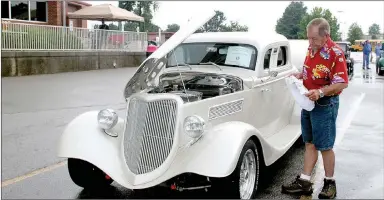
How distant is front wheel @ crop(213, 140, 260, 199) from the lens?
386 cm

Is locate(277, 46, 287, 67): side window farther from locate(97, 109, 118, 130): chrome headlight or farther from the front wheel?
locate(97, 109, 118, 130): chrome headlight

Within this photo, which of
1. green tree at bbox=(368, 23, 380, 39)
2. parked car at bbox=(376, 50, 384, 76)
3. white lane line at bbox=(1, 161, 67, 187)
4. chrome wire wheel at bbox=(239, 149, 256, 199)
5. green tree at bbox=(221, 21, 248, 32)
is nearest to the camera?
chrome wire wheel at bbox=(239, 149, 256, 199)

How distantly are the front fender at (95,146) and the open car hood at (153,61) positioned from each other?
0.49 m

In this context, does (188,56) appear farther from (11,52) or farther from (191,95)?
(11,52)

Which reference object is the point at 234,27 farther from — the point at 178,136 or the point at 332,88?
the point at 178,136

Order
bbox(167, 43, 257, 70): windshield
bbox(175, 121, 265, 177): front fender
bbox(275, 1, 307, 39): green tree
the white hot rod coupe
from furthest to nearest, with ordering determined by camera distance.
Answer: bbox(275, 1, 307, 39): green tree → bbox(167, 43, 257, 70): windshield → the white hot rod coupe → bbox(175, 121, 265, 177): front fender

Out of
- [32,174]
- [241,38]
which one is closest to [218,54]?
[241,38]

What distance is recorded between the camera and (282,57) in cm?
682

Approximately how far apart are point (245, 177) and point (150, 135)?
105cm

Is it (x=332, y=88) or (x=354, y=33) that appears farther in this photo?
(x=354, y=33)

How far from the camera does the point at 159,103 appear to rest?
4.04 m

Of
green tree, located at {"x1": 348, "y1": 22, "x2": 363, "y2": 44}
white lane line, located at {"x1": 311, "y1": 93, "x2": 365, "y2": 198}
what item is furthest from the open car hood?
green tree, located at {"x1": 348, "y1": 22, "x2": 363, "y2": 44}

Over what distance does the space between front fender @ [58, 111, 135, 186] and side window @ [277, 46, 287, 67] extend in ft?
10.2

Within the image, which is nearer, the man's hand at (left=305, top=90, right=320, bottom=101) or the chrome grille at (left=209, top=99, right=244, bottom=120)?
the man's hand at (left=305, top=90, right=320, bottom=101)
